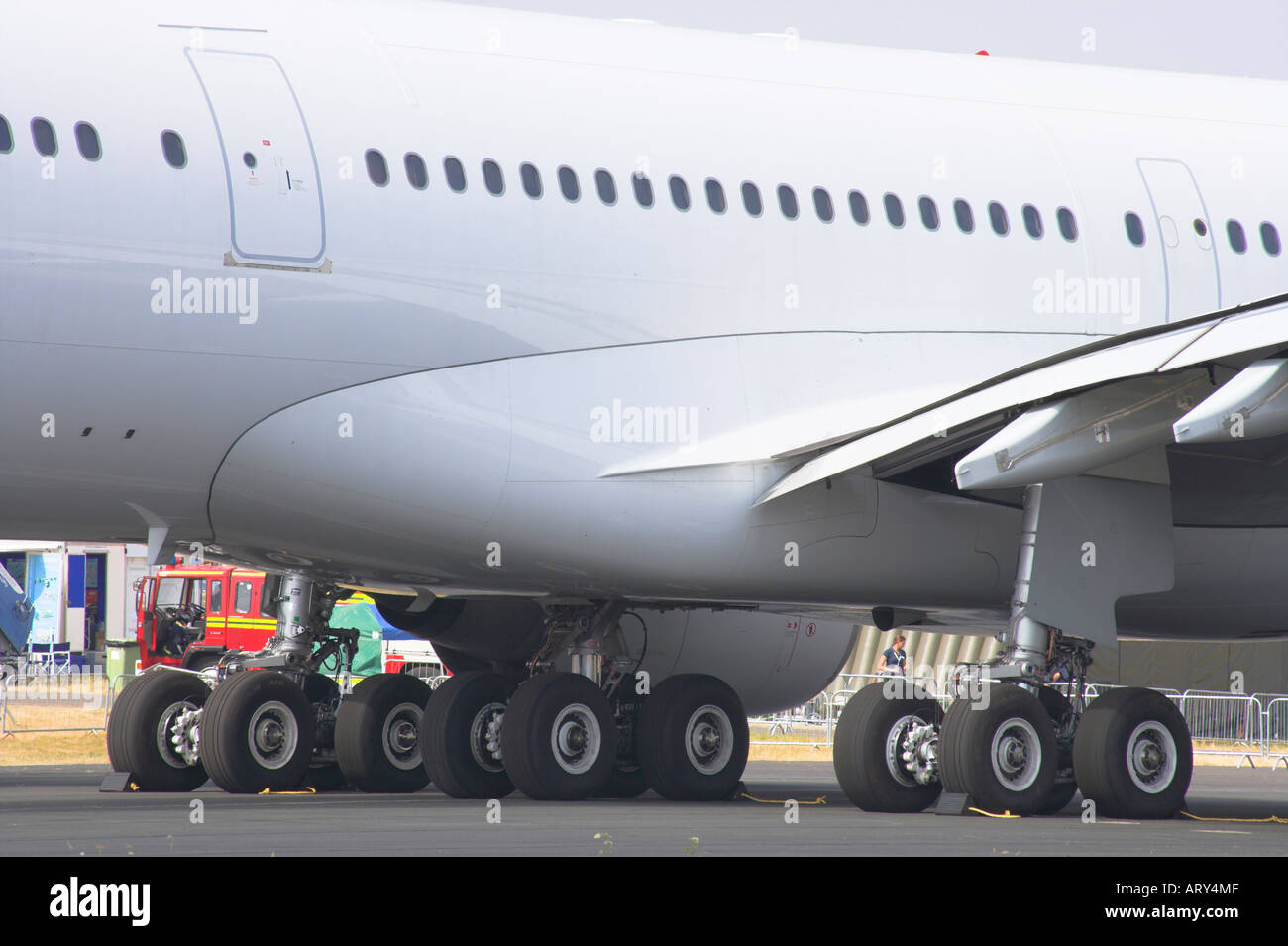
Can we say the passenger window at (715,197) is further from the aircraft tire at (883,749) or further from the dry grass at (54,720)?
the dry grass at (54,720)

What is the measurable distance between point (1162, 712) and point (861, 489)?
2.58m

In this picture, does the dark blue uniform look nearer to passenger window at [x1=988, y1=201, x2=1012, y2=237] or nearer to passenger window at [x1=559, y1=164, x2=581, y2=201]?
passenger window at [x1=988, y1=201, x2=1012, y2=237]

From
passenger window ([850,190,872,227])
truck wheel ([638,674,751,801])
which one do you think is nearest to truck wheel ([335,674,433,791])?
truck wheel ([638,674,751,801])

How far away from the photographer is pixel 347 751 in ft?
50.2

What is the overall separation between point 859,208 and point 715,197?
120 centimetres

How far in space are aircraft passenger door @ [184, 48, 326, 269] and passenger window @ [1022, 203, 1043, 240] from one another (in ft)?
18.2

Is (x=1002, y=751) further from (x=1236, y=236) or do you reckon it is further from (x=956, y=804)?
(x=1236, y=236)

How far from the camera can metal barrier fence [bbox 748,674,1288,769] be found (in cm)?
2964

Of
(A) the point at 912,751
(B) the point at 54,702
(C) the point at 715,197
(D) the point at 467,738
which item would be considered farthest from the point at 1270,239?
(B) the point at 54,702

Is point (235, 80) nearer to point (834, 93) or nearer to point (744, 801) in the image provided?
point (834, 93)

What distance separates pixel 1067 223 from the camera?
14453 millimetres

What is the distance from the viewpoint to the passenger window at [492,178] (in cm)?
1247

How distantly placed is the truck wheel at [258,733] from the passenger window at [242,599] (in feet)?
81.6

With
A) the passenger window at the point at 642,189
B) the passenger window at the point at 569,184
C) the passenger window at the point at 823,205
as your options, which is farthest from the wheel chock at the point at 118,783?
the passenger window at the point at 823,205
